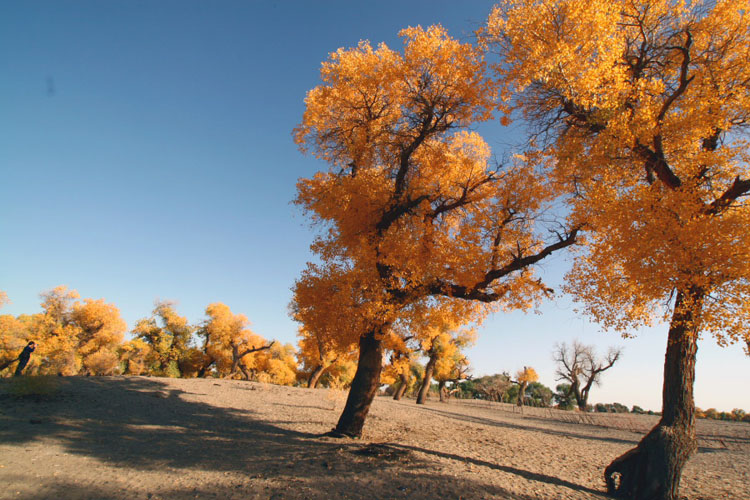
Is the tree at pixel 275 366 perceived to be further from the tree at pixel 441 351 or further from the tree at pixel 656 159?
the tree at pixel 656 159

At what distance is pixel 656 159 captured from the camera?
24.9ft

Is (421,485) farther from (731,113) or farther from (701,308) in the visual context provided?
(731,113)

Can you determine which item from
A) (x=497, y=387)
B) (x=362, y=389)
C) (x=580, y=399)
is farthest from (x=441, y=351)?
(x=497, y=387)

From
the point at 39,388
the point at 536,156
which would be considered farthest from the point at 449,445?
the point at 39,388

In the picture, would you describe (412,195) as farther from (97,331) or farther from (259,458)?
(97,331)

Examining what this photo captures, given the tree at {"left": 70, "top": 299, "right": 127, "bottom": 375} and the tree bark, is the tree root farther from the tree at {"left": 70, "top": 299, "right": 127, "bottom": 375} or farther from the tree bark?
the tree bark

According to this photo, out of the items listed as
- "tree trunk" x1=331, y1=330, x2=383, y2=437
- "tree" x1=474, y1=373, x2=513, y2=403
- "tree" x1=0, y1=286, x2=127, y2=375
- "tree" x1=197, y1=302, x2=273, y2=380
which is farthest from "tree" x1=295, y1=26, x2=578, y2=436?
"tree" x1=474, y1=373, x2=513, y2=403

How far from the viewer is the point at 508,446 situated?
11266 mm

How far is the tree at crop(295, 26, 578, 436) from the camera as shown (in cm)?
1016

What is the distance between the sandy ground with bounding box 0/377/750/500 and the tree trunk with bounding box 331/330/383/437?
0.56m

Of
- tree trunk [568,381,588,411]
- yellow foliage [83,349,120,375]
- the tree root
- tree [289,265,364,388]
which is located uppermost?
tree [289,265,364,388]

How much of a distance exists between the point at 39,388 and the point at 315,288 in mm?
9744

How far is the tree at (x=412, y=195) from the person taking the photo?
1016cm

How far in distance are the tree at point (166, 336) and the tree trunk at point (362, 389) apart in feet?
109
